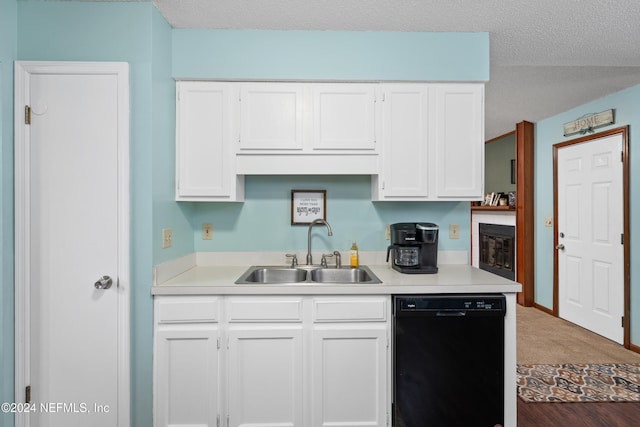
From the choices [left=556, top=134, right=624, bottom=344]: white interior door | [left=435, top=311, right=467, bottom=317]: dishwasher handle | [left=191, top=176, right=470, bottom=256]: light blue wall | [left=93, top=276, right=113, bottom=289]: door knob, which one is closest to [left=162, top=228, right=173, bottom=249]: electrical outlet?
[left=93, top=276, right=113, bottom=289]: door knob

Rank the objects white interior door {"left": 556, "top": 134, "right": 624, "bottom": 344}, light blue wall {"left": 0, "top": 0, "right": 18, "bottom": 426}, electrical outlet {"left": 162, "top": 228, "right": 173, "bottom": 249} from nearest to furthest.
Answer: light blue wall {"left": 0, "top": 0, "right": 18, "bottom": 426} → electrical outlet {"left": 162, "top": 228, "right": 173, "bottom": 249} → white interior door {"left": 556, "top": 134, "right": 624, "bottom": 344}

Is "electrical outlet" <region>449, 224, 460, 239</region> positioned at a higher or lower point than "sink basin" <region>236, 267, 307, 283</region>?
higher

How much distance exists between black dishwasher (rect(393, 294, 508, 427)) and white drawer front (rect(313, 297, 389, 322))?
121 millimetres

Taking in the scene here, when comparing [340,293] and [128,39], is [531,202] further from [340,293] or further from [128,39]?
[128,39]

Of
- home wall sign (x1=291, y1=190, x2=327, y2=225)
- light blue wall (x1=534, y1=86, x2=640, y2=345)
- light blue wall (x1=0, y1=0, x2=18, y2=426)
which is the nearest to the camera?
light blue wall (x1=0, y1=0, x2=18, y2=426)

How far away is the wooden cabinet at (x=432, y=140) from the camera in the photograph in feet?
7.04

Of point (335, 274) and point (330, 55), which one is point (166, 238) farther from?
point (330, 55)

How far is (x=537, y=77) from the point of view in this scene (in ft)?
9.82

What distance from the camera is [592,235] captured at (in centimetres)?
352

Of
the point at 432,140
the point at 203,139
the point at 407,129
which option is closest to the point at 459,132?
the point at 432,140

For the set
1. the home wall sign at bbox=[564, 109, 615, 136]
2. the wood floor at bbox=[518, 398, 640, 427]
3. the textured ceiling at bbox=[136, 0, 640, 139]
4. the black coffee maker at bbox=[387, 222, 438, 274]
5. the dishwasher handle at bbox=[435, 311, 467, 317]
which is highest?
the textured ceiling at bbox=[136, 0, 640, 139]

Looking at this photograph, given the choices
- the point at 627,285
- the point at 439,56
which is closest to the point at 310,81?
the point at 439,56

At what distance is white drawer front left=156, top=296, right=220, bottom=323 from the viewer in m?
1.80

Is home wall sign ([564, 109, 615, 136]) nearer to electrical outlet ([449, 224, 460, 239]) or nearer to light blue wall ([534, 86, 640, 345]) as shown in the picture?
light blue wall ([534, 86, 640, 345])
